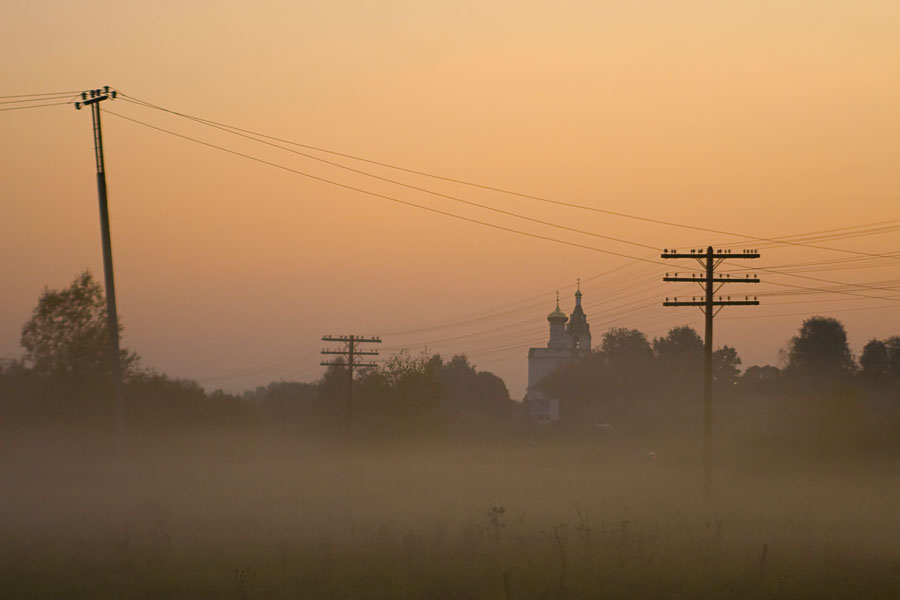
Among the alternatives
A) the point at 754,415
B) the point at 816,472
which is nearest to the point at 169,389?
the point at 816,472

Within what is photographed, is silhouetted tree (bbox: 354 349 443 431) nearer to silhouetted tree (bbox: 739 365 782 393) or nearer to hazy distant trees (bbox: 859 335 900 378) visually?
silhouetted tree (bbox: 739 365 782 393)

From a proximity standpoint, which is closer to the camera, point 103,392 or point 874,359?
point 103,392

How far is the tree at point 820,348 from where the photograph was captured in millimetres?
156125

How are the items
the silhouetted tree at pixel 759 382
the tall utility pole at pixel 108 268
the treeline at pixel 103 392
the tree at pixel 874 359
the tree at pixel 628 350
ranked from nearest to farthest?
the tall utility pole at pixel 108 268 → the treeline at pixel 103 392 → the silhouetted tree at pixel 759 382 → the tree at pixel 874 359 → the tree at pixel 628 350

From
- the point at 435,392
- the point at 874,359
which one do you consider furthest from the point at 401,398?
the point at 874,359

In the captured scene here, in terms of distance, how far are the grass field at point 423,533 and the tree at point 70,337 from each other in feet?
13.0

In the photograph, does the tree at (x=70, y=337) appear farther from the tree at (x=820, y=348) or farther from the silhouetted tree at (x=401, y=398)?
the tree at (x=820, y=348)

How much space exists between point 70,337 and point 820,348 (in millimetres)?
131789

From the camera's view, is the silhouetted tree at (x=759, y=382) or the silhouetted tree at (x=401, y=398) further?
the silhouetted tree at (x=759, y=382)

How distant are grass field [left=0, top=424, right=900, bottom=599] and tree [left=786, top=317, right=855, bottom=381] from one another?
107 metres

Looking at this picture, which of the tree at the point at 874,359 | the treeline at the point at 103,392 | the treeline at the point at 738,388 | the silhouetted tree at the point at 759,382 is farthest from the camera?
the tree at the point at 874,359

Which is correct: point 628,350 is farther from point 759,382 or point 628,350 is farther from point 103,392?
point 103,392

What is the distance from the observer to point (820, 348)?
15988cm

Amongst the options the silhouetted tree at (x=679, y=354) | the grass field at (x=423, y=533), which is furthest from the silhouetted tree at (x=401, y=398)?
the silhouetted tree at (x=679, y=354)
